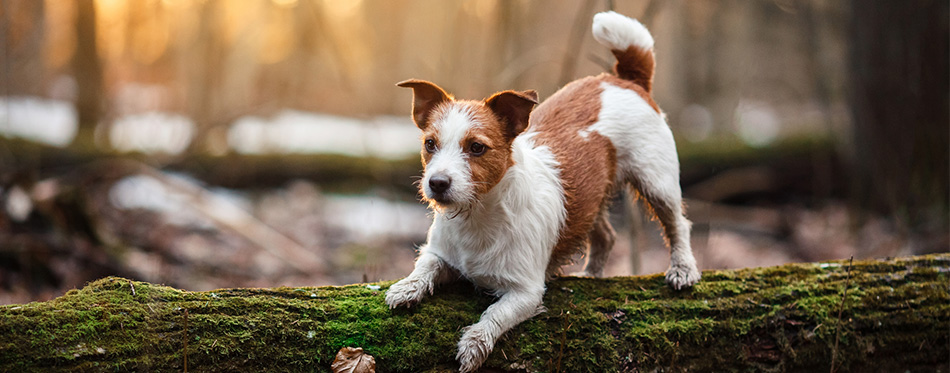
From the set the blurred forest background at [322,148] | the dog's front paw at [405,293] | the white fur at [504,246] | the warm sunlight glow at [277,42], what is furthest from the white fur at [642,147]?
the warm sunlight glow at [277,42]

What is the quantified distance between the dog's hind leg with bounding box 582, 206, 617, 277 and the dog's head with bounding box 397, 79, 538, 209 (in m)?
1.51

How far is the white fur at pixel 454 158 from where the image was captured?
10.6ft

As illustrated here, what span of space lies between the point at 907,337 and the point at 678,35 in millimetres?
17030

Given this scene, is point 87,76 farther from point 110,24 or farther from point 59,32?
point 110,24

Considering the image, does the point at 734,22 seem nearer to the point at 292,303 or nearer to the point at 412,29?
the point at 412,29

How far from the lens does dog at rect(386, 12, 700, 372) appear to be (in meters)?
3.37

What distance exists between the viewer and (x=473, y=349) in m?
3.21

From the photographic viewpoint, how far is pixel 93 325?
2.79 metres

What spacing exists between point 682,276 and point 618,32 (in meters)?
1.73

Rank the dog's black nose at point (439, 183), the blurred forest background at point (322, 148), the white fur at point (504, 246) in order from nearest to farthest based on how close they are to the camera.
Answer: the dog's black nose at point (439, 183) < the white fur at point (504, 246) < the blurred forest background at point (322, 148)

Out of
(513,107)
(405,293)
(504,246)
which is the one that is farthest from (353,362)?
(513,107)

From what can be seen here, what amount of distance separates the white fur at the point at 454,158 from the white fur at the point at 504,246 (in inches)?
11.0

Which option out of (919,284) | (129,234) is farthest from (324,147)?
(919,284)

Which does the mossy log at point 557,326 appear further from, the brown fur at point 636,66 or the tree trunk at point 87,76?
the tree trunk at point 87,76
